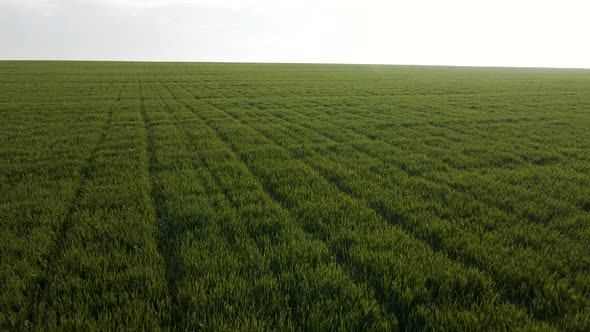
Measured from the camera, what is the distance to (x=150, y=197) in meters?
6.62

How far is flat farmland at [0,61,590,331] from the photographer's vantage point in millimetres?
3436

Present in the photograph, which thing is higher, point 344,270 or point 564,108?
point 564,108

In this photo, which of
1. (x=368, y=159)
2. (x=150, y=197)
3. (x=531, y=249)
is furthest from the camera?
(x=368, y=159)

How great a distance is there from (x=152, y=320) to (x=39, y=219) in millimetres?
3827

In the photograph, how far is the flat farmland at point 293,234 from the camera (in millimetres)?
3436

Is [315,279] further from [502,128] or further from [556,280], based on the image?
[502,128]

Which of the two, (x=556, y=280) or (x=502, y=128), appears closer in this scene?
(x=556, y=280)

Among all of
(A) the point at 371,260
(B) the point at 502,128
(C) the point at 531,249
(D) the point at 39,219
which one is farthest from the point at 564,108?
(D) the point at 39,219

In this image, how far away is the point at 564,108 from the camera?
22.0m

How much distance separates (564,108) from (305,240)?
1027 inches

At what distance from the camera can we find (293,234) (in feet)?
16.7

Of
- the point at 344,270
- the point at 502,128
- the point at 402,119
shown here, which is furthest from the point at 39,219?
the point at 502,128

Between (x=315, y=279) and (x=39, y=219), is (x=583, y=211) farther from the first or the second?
(x=39, y=219)

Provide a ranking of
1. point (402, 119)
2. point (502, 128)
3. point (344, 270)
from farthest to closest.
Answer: point (402, 119), point (502, 128), point (344, 270)
